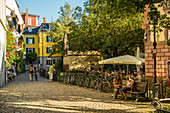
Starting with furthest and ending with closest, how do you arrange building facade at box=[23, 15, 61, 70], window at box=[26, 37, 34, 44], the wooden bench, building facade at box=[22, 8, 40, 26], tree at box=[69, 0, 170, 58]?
building facade at box=[22, 8, 40, 26] → window at box=[26, 37, 34, 44] → building facade at box=[23, 15, 61, 70] → tree at box=[69, 0, 170, 58] → the wooden bench

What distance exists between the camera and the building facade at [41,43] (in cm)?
5992

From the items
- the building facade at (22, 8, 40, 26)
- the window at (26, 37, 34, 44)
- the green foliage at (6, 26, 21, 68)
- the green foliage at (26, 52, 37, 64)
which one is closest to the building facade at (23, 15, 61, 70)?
the window at (26, 37, 34, 44)

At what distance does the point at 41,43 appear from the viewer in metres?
60.4

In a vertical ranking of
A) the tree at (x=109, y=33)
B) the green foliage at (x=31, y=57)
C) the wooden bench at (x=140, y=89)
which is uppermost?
the tree at (x=109, y=33)

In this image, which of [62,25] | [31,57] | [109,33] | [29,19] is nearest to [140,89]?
[109,33]

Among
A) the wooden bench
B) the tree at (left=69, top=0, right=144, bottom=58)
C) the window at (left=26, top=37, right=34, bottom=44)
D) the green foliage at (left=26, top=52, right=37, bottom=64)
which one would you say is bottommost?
the wooden bench

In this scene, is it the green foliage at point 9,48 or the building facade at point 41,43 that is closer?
the green foliage at point 9,48

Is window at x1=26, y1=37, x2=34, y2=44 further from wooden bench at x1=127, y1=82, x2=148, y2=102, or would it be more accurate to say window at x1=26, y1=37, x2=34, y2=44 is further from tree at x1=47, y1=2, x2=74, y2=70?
wooden bench at x1=127, y1=82, x2=148, y2=102

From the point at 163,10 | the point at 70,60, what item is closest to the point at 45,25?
the point at 70,60

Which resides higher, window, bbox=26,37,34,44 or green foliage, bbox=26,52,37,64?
window, bbox=26,37,34,44

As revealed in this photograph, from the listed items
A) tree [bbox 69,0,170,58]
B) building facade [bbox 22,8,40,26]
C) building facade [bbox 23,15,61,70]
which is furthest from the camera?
building facade [bbox 22,8,40,26]

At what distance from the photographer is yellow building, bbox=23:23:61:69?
2360 inches

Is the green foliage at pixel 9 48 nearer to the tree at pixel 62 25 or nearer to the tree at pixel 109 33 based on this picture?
the tree at pixel 109 33

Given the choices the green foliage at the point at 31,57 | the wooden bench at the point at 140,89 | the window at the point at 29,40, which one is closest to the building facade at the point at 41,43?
the window at the point at 29,40
